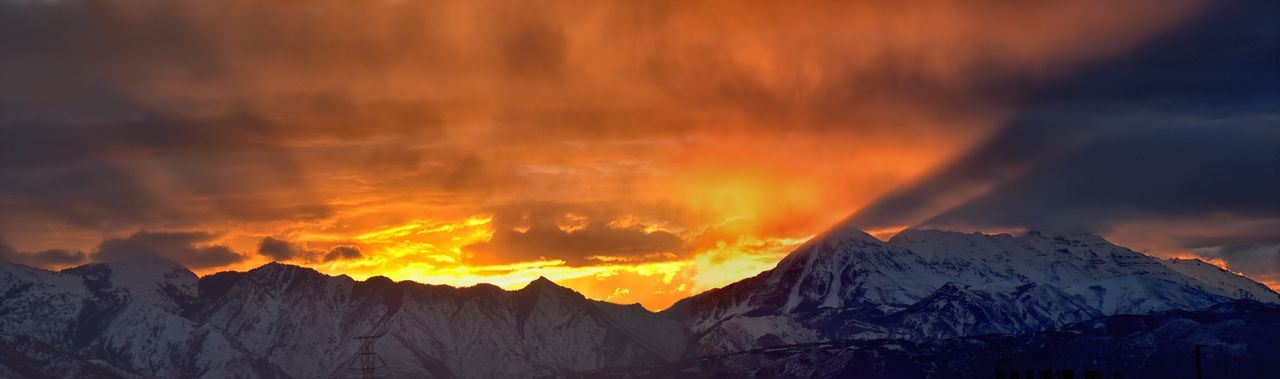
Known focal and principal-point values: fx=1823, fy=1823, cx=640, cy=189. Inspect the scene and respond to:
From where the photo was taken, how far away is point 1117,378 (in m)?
159

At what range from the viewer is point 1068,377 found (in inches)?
5620

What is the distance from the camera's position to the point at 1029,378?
152 meters

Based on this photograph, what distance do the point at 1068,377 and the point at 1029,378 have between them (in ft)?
31.1

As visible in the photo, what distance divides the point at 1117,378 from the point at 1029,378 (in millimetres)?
11261

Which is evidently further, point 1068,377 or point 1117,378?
point 1117,378

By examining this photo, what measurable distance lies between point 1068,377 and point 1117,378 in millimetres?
17985

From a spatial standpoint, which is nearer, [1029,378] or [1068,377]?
[1068,377]
